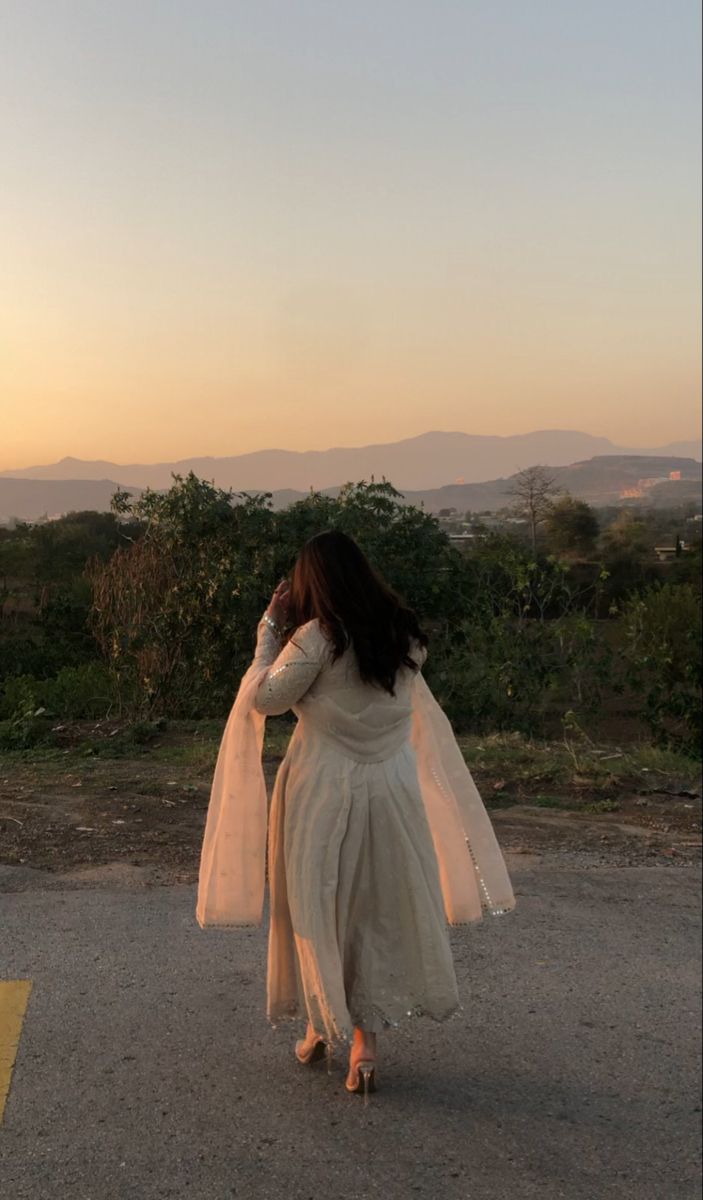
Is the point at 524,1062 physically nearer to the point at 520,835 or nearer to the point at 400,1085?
the point at 400,1085

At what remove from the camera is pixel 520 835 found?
6047mm

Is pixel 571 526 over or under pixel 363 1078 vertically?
over

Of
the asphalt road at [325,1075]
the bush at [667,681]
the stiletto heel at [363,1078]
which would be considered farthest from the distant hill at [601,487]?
the stiletto heel at [363,1078]

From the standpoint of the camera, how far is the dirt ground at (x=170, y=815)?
5359mm

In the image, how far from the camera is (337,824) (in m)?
3.31

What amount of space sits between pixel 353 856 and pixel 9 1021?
1408 millimetres

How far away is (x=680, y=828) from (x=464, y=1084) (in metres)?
3.23

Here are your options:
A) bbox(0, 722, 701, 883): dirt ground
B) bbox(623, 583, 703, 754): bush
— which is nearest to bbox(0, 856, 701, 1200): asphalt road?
bbox(0, 722, 701, 883): dirt ground

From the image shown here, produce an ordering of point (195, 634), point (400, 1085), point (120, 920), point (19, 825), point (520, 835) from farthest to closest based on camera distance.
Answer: point (195, 634)
point (520, 835)
point (19, 825)
point (120, 920)
point (400, 1085)

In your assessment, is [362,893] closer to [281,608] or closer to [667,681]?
[281,608]

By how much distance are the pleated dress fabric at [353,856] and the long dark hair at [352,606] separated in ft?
0.18

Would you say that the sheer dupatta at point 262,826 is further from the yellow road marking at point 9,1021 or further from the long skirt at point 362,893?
the yellow road marking at point 9,1021

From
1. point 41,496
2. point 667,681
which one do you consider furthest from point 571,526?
point 41,496

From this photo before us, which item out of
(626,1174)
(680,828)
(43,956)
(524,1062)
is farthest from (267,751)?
(626,1174)
